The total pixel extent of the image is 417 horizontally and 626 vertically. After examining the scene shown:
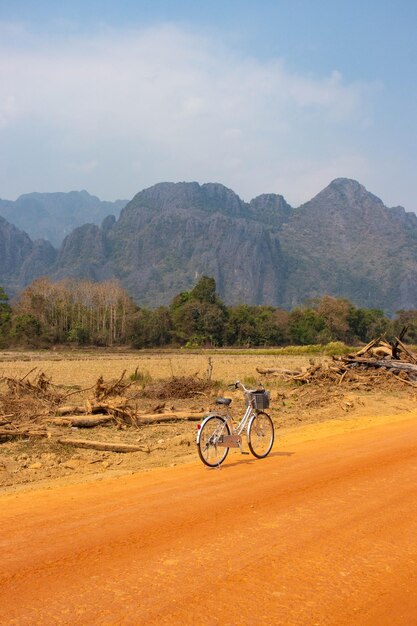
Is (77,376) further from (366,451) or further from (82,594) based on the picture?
(82,594)

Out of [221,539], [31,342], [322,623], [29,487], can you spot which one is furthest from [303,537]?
[31,342]

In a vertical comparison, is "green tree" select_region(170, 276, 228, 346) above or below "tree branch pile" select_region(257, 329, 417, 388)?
above

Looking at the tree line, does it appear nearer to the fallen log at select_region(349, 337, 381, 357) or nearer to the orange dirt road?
the fallen log at select_region(349, 337, 381, 357)

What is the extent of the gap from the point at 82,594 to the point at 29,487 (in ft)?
13.7

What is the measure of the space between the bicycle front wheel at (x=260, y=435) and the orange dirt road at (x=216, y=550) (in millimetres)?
1083

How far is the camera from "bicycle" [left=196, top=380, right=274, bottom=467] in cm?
957

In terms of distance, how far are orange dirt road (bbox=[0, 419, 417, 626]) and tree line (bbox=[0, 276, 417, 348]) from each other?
74.9m

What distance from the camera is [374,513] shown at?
23.1 ft

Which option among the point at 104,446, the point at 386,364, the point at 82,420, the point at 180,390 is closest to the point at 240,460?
the point at 104,446

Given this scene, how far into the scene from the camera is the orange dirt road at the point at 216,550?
4.60 metres

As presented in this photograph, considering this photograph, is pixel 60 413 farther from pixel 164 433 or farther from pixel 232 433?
pixel 232 433

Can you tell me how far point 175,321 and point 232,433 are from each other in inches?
3177

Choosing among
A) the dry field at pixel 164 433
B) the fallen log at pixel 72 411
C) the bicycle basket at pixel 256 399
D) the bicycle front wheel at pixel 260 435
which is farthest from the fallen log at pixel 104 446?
the fallen log at pixel 72 411

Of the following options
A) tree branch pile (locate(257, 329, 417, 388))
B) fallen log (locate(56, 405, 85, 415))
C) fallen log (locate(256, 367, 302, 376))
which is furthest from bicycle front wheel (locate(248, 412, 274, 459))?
fallen log (locate(256, 367, 302, 376))
